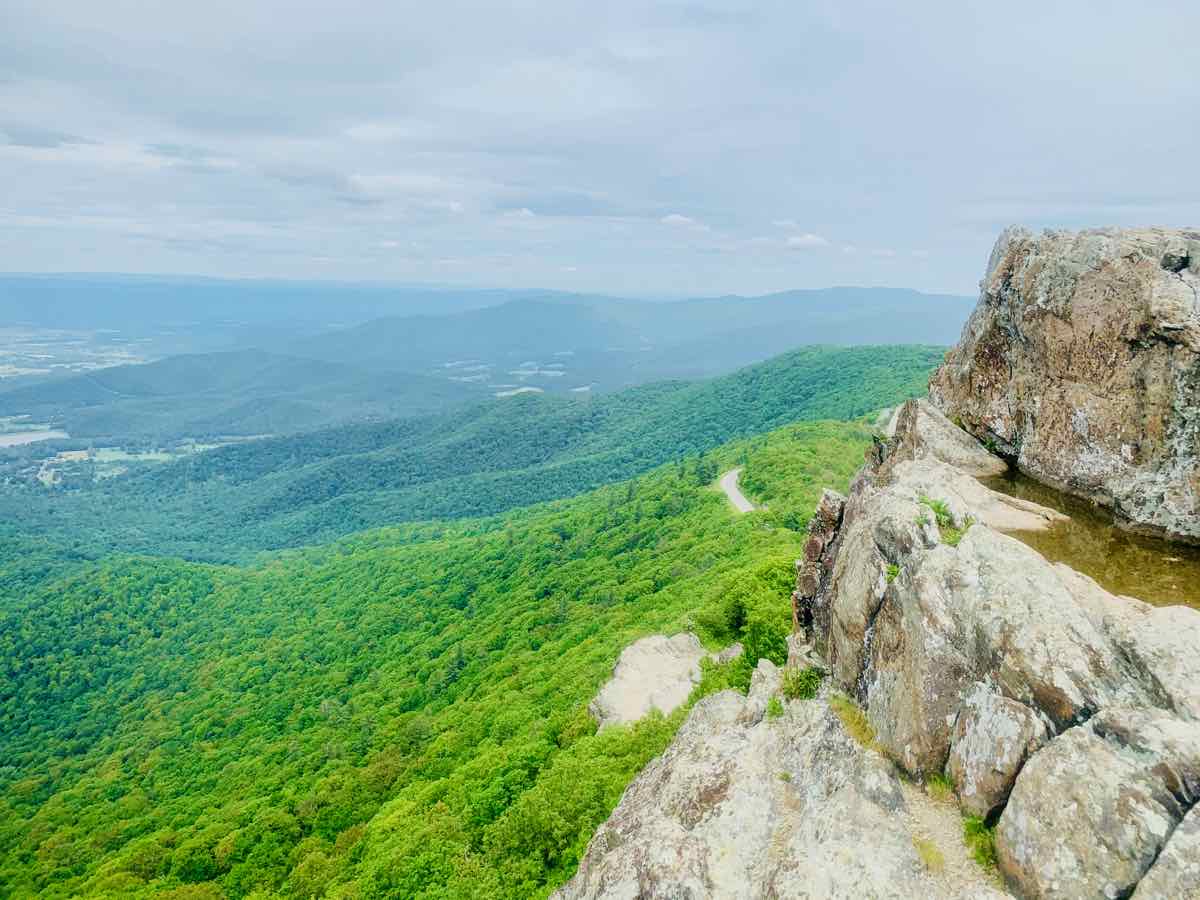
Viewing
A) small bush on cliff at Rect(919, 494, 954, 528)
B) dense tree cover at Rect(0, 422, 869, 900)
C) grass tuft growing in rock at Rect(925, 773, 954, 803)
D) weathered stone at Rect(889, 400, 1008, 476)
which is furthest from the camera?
dense tree cover at Rect(0, 422, 869, 900)

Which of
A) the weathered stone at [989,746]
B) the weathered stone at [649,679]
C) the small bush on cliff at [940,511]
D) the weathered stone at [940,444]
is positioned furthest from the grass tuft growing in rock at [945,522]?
the weathered stone at [649,679]

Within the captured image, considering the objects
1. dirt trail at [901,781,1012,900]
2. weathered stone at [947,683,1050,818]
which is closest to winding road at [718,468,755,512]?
dirt trail at [901,781,1012,900]

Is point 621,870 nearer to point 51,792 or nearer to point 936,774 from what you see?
point 936,774

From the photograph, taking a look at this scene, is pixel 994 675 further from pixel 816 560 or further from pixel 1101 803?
pixel 816 560

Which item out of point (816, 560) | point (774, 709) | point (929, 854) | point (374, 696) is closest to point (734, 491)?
point (374, 696)

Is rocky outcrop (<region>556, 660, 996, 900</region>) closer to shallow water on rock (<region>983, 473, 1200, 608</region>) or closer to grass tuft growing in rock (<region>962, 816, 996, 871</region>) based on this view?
grass tuft growing in rock (<region>962, 816, 996, 871</region>)

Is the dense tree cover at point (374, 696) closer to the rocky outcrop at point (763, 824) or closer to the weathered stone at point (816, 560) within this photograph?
the weathered stone at point (816, 560)

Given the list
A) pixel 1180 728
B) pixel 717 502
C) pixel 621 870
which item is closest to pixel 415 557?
pixel 717 502

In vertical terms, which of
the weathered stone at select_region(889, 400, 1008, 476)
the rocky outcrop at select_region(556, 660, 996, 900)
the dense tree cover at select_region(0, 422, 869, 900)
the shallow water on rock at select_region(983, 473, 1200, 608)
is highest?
the weathered stone at select_region(889, 400, 1008, 476)
